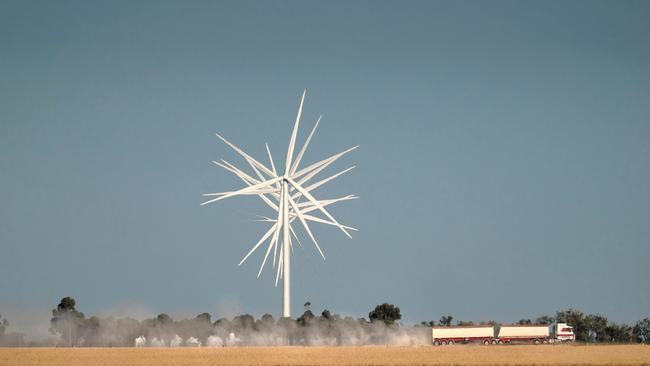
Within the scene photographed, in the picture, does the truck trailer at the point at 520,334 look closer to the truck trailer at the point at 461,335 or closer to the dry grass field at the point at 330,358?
the truck trailer at the point at 461,335

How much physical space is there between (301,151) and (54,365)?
68196mm

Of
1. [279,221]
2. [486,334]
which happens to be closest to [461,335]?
[486,334]

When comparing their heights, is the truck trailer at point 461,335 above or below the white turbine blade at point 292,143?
below

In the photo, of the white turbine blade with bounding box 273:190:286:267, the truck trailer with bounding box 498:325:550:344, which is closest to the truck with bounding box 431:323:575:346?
the truck trailer with bounding box 498:325:550:344

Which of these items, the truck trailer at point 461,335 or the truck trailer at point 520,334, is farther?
the truck trailer at point 520,334

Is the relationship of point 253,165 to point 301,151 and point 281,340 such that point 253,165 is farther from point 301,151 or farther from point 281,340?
point 281,340

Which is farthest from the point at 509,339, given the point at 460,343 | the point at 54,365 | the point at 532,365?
the point at 54,365

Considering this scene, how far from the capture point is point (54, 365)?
116 metres

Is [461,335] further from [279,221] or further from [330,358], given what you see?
[330,358]

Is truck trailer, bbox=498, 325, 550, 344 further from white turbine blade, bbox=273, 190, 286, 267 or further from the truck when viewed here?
white turbine blade, bbox=273, 190, 286, 267

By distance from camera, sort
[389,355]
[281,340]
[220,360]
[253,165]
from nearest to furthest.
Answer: [220,360], [389,355], [253,165], [281,340]

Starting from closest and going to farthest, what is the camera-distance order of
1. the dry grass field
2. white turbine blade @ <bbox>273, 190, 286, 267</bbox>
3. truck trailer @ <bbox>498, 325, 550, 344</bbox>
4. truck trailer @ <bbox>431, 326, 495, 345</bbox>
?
1. the dry grass field
2. white turbine blade @ <bbox>273, 190, 286, 267</bbox>
3. truck trailer @ <bbox>431, 326, 495, 345</bbox>
4. truck trailer @ <bbox>498, 325, 550, 344</bbox>

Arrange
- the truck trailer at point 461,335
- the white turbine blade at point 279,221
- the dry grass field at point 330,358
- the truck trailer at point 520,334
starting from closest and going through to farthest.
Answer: the dry grass field at point 330,358 < the white turbine blade at point 279,221 < the truck trailer at point 461,335 < the truck trailer at point 520,334

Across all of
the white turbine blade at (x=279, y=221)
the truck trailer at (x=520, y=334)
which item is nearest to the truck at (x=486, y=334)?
the truck trailer at (x=520, y=334)
